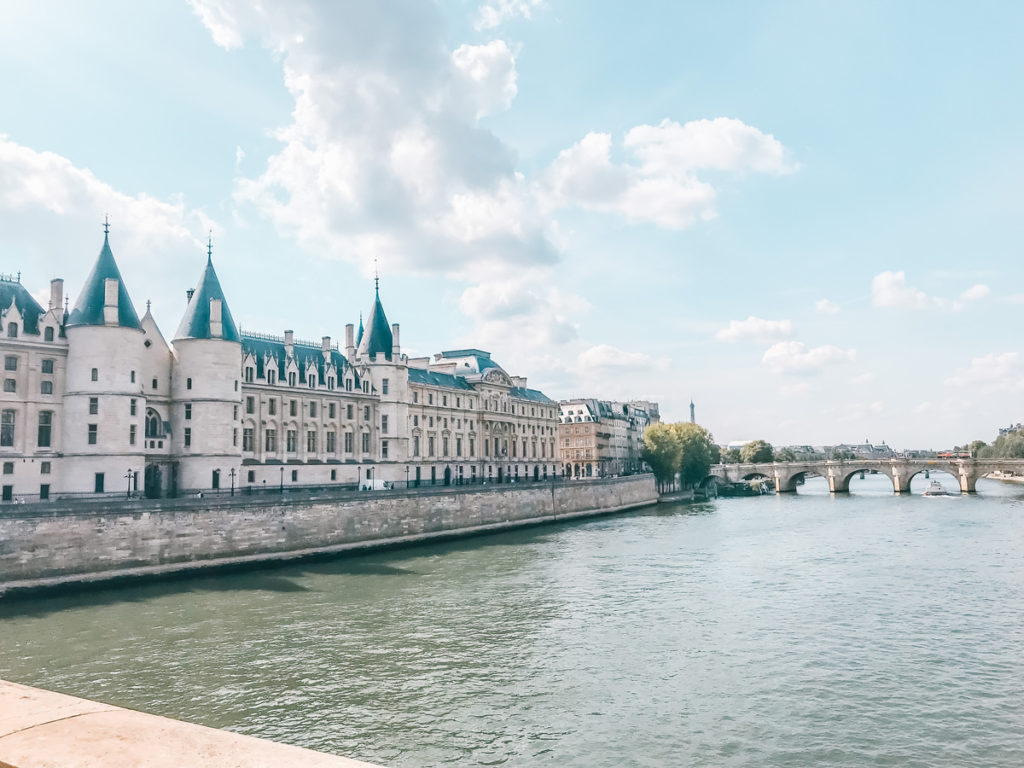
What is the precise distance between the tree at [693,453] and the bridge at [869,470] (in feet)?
26.5

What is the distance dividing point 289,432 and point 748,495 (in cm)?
7295

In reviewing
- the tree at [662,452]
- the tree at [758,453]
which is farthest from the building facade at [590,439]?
the tree at [758,453]

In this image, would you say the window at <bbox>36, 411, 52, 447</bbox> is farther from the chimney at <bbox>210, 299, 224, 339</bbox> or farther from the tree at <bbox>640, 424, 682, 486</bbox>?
the tree at <bbox>640, 424, 682, 486</bbox>

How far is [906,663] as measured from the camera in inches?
823

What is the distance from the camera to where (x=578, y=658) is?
21859mm

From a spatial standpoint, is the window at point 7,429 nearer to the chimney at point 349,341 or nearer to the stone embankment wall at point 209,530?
the stone embankment wall at point 209,530

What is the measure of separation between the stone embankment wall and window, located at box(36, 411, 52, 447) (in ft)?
31.8

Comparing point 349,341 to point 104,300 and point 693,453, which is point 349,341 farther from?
point 693,453

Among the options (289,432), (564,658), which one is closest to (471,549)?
(289,432)

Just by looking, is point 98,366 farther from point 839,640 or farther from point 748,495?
point 748,495

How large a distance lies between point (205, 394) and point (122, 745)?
149 feet

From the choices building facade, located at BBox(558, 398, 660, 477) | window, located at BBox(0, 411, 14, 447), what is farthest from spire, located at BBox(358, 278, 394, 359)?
building facade, located at BBox(558, 398, 660, 477)

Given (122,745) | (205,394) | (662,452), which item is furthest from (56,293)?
(662,452)

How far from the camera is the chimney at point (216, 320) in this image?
157 ft
